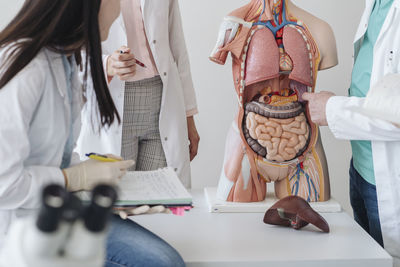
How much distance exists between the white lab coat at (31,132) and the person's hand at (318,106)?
0.77m

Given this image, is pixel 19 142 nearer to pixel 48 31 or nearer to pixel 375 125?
pixel 48 31

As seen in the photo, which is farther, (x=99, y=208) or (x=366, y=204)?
(x=366, y=204)

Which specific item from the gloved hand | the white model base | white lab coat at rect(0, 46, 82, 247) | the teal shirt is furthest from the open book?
the teal shirt

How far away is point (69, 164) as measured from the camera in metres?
1.22

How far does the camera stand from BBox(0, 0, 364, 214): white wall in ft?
7.80

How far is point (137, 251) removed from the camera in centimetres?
113

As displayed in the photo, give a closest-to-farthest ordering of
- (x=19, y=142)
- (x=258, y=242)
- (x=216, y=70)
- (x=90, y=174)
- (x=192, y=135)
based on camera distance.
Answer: (x=19, y=142)
(x=90, y=174)
(x=258, y=242)
(x=192, y=135)
(x=216, y=70)

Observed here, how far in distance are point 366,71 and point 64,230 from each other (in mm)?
1230

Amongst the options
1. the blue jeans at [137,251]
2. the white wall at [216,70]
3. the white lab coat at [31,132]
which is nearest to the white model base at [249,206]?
the blue jeans at [137,251]

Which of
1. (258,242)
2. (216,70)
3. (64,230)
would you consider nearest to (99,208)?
(64,230)

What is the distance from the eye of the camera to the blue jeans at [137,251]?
1.11m

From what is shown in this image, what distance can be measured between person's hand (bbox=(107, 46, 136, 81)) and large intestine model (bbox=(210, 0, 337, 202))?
0.88ft

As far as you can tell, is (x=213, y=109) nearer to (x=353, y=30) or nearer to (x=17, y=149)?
(x=353, y=30)

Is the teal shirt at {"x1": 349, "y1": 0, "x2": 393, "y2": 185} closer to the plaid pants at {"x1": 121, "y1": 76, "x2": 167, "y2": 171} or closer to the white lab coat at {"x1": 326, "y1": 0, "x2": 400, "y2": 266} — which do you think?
the white lab coat at {"x1": 326, "y1": 0, "x2": 400, "y2": 266}
